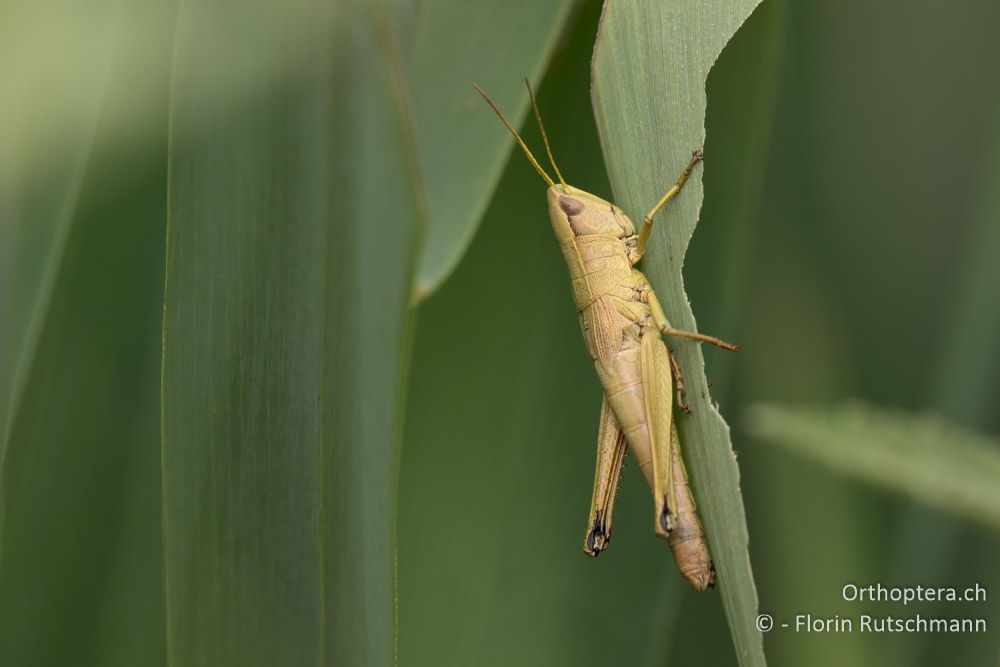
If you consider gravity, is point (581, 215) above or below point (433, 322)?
above

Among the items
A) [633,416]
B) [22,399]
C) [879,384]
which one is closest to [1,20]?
[22,399]

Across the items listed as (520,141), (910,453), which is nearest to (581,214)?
(520,141)

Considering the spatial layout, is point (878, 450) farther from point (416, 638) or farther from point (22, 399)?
point (22, 399)

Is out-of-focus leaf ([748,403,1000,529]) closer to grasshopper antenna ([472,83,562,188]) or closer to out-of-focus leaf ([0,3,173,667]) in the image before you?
grasshopper antenna ([472,83,562,188])

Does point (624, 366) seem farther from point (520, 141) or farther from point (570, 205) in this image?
point (520, 141)

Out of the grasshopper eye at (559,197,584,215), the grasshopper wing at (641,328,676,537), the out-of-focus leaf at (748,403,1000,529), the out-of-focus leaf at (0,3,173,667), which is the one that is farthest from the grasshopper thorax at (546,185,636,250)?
the out-of-focus leaf at (0,3,173,667)

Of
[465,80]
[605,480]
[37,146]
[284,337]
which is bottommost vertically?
[605,480]

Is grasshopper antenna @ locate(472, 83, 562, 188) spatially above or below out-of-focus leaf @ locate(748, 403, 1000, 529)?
above
